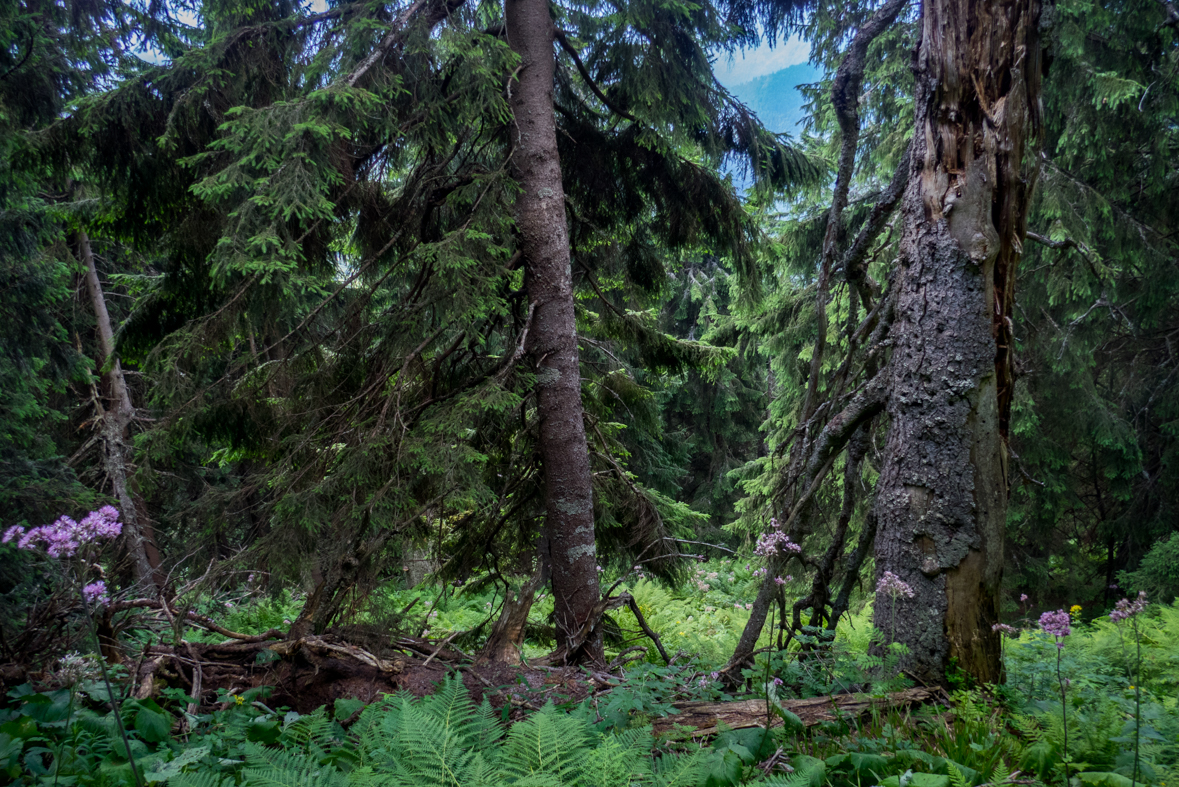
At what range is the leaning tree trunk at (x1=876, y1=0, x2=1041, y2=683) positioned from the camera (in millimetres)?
2541

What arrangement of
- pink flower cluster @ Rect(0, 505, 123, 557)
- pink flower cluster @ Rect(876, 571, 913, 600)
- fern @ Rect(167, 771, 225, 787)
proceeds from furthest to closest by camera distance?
pink flower cluster @ Rect(876, 571, 913, 600), pink flower cluster @ Rect(0, 505, 123, 557), fern @ Rect(167, 771, 225, 787)

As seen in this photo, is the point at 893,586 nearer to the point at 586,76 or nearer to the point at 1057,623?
the point at 1057,623

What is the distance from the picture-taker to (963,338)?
2.56 meters

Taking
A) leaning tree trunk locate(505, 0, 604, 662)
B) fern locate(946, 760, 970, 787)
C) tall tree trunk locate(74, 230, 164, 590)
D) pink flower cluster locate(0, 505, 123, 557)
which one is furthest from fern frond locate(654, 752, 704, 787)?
tall tree trunk locate(74, 230, 164, 590)

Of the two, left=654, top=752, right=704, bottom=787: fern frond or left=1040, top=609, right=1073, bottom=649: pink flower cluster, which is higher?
left=1040, top=609, right=1073, bottom=649: pink flower cluster

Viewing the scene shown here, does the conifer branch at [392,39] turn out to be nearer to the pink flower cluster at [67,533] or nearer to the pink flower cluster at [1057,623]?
the pink flower cluster at [67,533]

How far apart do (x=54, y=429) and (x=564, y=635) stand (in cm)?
951

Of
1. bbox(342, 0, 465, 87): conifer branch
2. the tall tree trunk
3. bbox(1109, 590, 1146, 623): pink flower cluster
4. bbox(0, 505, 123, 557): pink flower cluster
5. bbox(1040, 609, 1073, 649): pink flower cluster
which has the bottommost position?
bbox(1040, 609, 1073, 649): pink flower cluster

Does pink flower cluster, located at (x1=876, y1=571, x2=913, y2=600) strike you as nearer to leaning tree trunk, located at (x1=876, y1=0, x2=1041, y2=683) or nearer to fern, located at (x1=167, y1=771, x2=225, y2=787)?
leaning tree trunk, located at (x1=876, y1=0, x2=1041, y2=683)

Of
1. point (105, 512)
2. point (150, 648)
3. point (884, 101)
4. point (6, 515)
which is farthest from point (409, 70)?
point (6, 515)

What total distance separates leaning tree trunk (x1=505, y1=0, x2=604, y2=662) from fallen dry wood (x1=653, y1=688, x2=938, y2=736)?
1608 millimetres

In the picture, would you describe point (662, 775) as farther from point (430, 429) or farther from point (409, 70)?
point (409, 70)

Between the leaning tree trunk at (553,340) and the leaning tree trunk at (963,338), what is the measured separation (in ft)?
6.65

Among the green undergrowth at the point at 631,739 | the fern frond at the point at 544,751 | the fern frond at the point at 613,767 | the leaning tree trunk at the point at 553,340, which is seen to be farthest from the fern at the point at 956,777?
the leaning tree trunk at the point at 553,340
